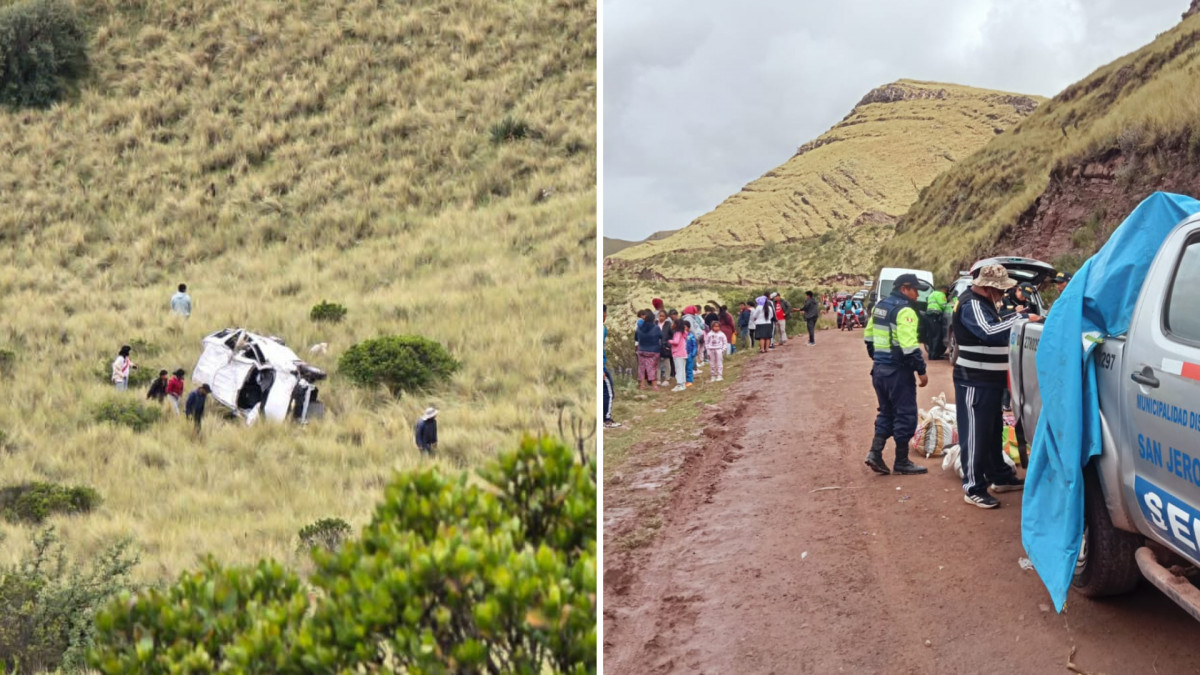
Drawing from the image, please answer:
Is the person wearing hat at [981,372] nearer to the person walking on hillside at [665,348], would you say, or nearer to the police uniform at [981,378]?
the police uniform at [981,378]

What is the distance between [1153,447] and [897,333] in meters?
3.48

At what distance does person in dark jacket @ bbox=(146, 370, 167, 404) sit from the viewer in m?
15.1

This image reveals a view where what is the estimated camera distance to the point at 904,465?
25.3 ft

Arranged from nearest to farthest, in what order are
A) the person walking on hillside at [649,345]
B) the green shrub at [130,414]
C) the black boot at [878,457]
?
the black boot at [878,457]
the green shrub at [130,414]
the person walking on hillside at [649,345]

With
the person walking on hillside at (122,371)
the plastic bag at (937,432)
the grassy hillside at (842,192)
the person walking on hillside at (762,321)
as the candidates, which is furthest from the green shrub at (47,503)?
the grassy hillside at (842,192)

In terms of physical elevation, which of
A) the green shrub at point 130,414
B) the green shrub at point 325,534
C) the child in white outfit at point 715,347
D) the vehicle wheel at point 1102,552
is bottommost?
the green shrub at point 325,534

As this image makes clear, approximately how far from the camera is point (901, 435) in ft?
25.1

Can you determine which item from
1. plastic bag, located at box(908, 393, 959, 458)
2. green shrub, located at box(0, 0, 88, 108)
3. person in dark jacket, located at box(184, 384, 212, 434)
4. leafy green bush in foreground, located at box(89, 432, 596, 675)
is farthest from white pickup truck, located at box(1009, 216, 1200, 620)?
green shrub, located at box(0, 0, 88, 108)

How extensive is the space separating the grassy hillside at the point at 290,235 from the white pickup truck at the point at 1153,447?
6.40 metres

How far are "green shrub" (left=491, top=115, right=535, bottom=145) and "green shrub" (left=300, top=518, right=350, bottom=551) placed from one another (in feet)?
70.0

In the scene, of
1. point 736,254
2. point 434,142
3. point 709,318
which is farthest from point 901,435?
point 736,254

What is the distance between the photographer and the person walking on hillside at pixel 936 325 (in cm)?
1641

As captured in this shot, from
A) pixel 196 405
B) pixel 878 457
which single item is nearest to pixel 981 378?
pixel 878 457

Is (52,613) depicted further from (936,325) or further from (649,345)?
(936,325)
